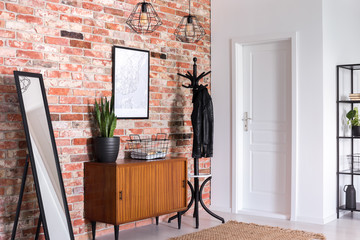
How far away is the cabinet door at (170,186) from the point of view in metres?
4.76

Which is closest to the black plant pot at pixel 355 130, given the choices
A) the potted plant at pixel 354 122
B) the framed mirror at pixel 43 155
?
the potted plant at pixel 354 122

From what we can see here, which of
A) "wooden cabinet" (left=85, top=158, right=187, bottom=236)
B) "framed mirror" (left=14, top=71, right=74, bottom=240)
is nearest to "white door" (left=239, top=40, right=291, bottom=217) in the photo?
"wooden cabinet" (left=85, top=158, right=187, bottom=236)

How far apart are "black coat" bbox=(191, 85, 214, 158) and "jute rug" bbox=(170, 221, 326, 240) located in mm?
862

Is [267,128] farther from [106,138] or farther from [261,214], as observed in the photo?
[106,138]

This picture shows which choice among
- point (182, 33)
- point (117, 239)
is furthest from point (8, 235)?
point (182, 33)

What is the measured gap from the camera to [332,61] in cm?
556

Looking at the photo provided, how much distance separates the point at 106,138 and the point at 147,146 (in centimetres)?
85

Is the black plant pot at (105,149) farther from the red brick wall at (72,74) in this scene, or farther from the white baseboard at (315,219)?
the white baseboard at (315,219)

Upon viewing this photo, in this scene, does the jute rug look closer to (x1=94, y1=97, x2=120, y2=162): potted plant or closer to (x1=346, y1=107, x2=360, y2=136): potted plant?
(x1=94, y1=97, x2=120, y2=162): potted plant

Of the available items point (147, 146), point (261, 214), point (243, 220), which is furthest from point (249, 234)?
point (147, 146)

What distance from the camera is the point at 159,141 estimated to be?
17.8 ft

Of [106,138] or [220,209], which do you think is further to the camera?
[220,209]

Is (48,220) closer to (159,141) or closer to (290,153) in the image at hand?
(159,141)

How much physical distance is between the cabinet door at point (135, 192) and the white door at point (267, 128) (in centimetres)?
169
